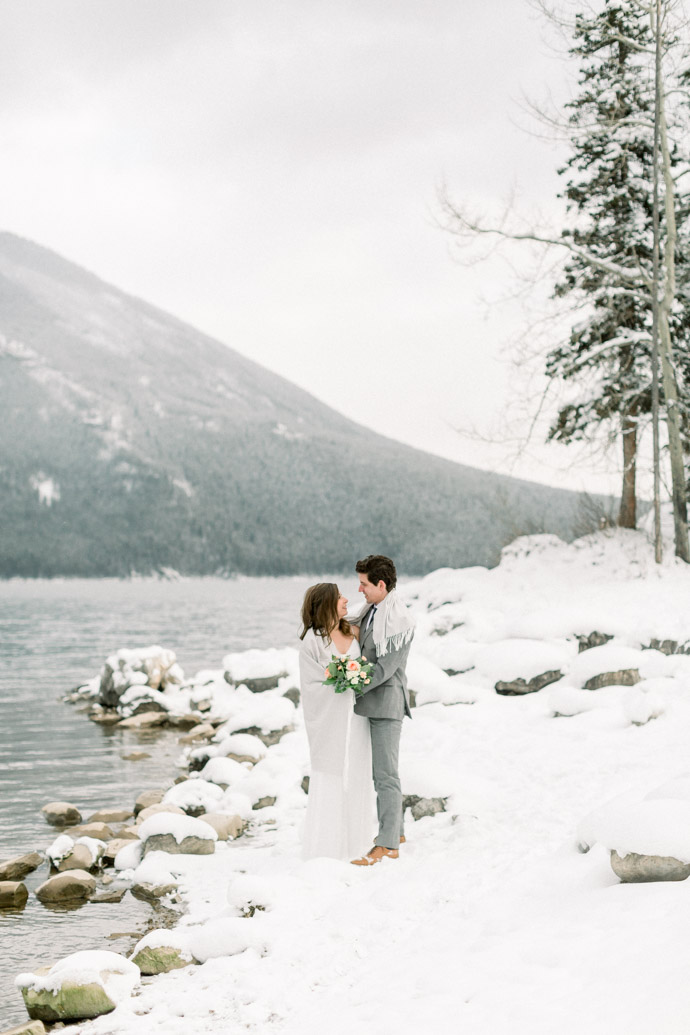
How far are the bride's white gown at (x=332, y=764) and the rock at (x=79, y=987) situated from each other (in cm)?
172

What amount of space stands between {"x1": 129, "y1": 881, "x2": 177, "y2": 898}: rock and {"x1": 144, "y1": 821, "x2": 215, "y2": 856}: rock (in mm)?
569

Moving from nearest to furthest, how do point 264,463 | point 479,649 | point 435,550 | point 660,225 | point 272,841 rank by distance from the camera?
point 272,841
point 479,649
point 660,225
point 435,550
point 264,463

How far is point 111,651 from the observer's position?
3416 centimetres

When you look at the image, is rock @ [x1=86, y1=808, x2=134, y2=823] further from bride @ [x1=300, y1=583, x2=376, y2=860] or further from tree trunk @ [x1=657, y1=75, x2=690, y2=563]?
tree trunk @ [x1=657, y1=75, x2=690, y2=563]

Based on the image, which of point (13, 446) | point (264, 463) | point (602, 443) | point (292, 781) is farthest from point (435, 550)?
point (292, 781)

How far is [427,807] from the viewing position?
7.01 metres

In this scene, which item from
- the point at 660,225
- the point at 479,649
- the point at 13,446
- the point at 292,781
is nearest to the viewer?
the point at 292,781

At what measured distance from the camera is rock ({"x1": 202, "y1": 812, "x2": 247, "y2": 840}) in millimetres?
7977

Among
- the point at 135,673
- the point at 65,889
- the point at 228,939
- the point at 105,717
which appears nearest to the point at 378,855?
the point at 228,939

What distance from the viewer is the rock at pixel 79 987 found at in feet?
14.8

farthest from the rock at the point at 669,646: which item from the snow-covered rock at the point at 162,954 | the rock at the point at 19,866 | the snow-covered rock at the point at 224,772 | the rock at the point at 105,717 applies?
the rock at the point at 105,717

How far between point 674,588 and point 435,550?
14058 centimetres

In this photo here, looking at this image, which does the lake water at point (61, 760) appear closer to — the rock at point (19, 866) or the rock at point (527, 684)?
the rock at point (19, 866)

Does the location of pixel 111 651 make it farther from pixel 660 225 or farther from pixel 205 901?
pixel 205 901
